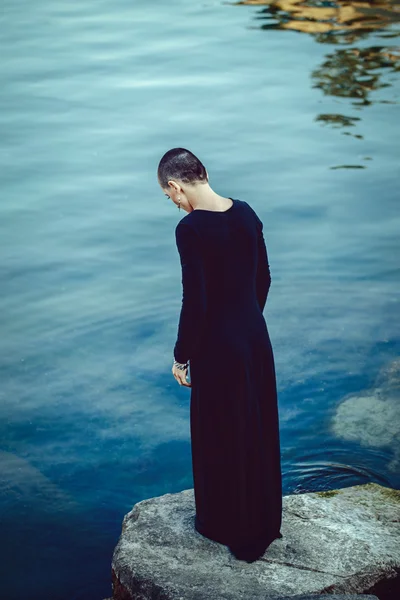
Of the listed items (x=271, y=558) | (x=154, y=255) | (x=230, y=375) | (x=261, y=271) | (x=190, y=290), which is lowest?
(x=154, y=255)

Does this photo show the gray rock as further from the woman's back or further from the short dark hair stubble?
the short dark hair stubble

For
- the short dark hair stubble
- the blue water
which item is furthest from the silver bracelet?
the blue water

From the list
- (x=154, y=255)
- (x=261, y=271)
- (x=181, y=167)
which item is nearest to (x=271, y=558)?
(x=261, y=271)

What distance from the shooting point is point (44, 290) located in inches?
334

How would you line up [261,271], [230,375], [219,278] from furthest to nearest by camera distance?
[261,271], [230,375], [219,278]

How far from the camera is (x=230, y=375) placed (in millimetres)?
3889

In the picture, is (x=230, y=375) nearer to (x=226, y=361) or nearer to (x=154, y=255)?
(x=226, y=361)

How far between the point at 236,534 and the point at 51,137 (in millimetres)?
8932

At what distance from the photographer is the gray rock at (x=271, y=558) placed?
12.8 feet

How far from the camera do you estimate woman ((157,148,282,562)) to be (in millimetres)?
3703

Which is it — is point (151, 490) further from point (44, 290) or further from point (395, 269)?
point (395, 269)

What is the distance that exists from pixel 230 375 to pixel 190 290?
1.48 feet

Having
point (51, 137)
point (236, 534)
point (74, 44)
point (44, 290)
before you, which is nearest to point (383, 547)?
point (236, 534)

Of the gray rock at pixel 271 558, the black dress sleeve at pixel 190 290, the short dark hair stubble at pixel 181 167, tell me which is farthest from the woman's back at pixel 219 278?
the gray rock at pixel 271 558
